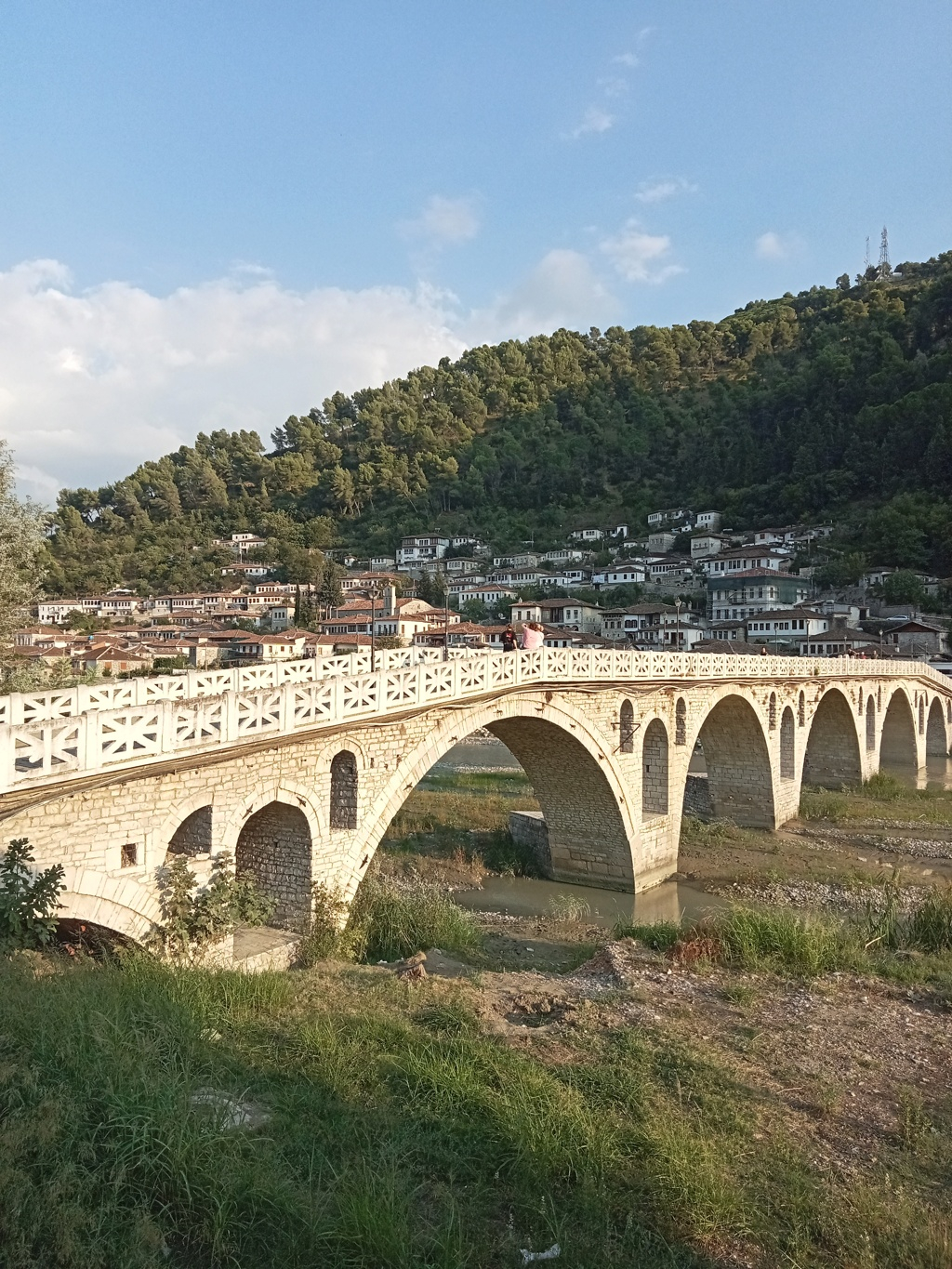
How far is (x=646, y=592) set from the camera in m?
78.8

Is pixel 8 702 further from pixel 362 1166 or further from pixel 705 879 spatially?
pixel 705 879

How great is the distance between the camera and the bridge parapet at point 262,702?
752 cm

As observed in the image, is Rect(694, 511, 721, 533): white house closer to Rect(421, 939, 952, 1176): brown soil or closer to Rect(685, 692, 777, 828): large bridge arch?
Rect(685, 692, 777, 828): large bridge arch

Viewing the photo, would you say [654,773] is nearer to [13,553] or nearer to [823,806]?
[823,806]

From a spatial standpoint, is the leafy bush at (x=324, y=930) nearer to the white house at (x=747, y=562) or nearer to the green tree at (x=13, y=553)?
the green tree at (x=13, y=553)

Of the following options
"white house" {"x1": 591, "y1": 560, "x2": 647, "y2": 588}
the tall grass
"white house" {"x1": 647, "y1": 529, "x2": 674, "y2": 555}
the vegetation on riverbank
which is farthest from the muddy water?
"white house" {"x1": 647, "y1": 529, "x2": 674, "y2": 555}

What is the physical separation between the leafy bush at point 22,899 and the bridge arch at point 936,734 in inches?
1939

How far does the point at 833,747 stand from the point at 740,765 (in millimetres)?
10397

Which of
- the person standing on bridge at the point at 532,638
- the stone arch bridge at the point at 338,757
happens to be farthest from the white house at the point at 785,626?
the person standing on bridge at the point at 532,638

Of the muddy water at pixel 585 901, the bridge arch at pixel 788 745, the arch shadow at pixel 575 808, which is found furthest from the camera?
the bridge arch at pixel 788 745

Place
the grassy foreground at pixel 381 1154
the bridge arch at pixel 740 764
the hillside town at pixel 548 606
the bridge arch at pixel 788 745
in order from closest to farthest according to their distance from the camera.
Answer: the grassy foreground at pixel 381 1154 < the bridge arch at pixel 740 764 < the bridge arch at pixel 788 745 < the hillside town at pixel 548 606

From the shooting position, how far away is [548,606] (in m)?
69.3

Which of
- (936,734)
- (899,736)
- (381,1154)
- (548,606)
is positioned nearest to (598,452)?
(548,606)

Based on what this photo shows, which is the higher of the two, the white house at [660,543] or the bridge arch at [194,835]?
the white house at [660,543]
